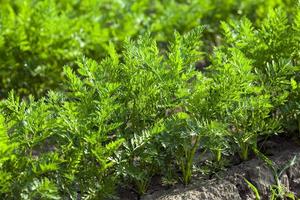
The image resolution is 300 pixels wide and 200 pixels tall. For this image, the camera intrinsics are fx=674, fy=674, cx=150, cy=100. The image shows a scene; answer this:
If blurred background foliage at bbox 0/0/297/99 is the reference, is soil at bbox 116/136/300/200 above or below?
below

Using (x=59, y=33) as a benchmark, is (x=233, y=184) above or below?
below

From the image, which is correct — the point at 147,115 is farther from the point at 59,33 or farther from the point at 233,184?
the point at 59,33

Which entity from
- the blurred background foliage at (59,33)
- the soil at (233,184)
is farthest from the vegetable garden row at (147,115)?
the blurred background foliage at (59,33)

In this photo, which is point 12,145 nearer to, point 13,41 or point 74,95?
point 74,95

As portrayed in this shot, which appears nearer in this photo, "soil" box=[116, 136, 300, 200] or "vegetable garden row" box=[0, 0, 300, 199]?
"vegetable garden row" box=[0, 0, 300, 199]

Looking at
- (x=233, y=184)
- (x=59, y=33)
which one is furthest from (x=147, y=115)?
(x=59, y=33)

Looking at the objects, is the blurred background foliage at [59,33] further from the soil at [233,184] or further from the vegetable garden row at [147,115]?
the soil at [233,184]

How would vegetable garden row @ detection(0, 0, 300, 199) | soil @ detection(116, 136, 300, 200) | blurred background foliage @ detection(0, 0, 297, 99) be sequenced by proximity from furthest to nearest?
blurred background foliage @ detection(0, 0, 297, 99) → soil @ detection(116, 136, 300, 200) → vegetable garden row @ detection(0, 0, 300, 199)

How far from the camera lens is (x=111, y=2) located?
19.5ft

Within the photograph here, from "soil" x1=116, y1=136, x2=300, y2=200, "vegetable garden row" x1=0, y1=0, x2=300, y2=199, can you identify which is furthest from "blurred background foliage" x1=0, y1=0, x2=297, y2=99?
"soil" x1=116, y1=136, x2=300, y2=200

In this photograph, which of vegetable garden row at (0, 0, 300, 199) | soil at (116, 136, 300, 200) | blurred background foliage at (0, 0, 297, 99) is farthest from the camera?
blurred background foliage at (0, 0, 297, 99)

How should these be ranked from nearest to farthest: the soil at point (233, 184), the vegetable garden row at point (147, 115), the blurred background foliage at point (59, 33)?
the vegetable garden row at point (147, 115)
the soil at point (233, 184)
the blurred background foliage at point (59, 33)

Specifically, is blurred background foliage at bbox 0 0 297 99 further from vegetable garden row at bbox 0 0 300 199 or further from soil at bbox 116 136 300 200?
soil at bbox 116 136 300 200

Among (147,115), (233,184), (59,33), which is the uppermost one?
(59,33)
